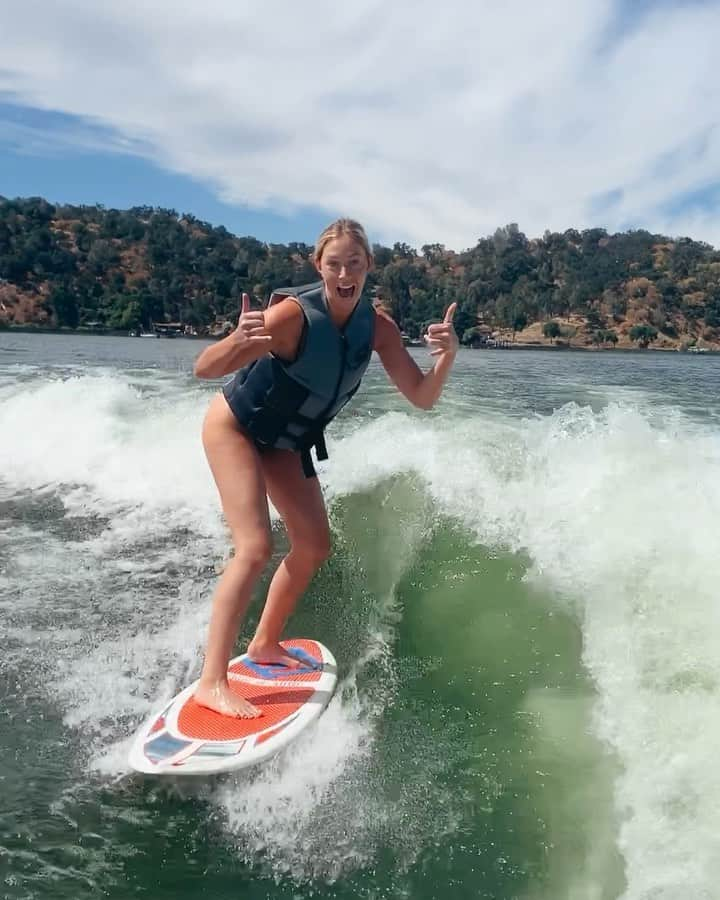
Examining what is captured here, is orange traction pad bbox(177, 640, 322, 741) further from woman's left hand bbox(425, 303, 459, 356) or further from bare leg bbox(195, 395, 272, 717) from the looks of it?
woman's left hand bbox(425, 303, 459, 356)

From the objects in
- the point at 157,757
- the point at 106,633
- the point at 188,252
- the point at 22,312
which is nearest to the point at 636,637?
the point at 157,757

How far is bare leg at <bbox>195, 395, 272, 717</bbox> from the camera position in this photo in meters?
2.81

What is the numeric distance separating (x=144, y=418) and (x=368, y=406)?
10.7ft

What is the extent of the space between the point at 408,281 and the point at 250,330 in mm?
72461

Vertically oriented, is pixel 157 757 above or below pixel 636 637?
below

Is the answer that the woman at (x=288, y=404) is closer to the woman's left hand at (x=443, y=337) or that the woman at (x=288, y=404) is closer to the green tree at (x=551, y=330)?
the woman's left hand at (x=443, y=337)

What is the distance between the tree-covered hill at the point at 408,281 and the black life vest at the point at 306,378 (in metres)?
53.3

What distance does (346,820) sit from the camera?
244 cm

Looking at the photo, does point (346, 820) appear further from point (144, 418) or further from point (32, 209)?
point (32, 209)

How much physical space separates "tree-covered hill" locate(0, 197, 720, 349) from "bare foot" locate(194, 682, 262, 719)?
53.6 m

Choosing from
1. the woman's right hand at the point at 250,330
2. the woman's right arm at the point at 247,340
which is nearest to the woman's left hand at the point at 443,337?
the woman's right arm at the point at 247,340

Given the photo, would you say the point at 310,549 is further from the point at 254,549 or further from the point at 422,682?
the point at 422,682

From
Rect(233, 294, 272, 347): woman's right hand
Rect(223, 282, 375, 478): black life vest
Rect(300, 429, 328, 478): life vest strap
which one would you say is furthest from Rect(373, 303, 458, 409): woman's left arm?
Rect(233, 294, 272, 347): woman's right hand

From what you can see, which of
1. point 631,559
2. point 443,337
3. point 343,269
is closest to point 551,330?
point 631,559
